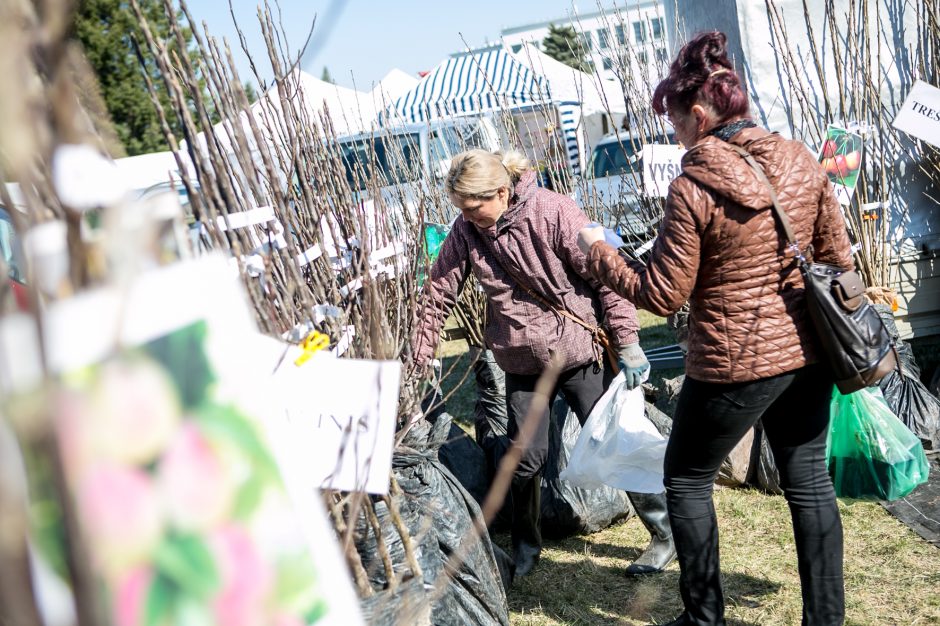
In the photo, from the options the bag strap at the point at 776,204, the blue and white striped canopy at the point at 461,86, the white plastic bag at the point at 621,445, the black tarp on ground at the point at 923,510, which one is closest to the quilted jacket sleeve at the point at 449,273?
the white plastic bag at the point at 621,445

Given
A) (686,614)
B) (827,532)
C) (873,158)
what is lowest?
(686,614)

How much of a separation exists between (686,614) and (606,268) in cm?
104

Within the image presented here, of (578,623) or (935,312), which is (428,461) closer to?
(578,623)

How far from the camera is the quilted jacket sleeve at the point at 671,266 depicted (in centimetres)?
206

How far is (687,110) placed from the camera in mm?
2180

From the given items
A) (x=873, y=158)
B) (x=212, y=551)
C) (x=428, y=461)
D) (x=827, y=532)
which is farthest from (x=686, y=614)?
(x=873, y=158)

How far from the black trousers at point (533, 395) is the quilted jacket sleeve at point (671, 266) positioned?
91 centimetres

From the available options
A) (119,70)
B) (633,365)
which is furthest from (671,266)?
(119,70)

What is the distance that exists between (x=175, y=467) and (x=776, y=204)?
5.55 feet

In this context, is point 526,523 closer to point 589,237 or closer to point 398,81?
point 589,237

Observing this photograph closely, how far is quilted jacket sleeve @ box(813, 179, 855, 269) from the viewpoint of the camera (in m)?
2.18

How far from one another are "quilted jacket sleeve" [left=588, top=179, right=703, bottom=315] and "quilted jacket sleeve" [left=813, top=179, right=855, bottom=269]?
0.37 meters

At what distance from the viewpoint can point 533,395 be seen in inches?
122

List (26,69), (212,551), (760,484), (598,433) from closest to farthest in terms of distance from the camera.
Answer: (26,69), (212,551), (598,433), (760,484)
